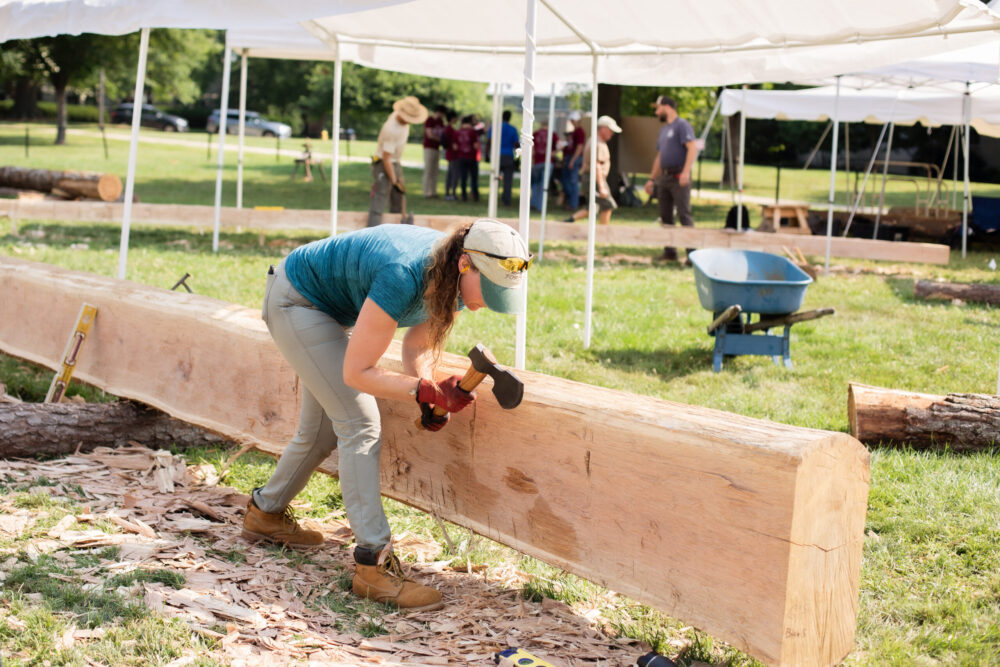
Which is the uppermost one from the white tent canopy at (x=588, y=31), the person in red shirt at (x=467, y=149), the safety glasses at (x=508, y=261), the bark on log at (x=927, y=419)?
the person in red shirt at (x=467, y=149)

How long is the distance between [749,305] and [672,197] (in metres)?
5.86

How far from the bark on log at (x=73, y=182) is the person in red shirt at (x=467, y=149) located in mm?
7145

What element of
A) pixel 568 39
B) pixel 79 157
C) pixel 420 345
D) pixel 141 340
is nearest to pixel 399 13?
pixel 568 39

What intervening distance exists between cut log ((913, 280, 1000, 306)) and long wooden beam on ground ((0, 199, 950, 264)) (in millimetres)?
2274

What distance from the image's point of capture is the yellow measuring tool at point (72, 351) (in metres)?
5.43

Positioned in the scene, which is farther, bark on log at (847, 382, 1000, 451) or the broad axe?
bark on log at (847, 382, 1000, 451)

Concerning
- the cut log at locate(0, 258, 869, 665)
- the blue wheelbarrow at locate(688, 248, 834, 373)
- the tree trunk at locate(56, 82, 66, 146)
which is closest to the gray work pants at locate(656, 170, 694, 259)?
the blue wheelbarrow at locate(688, 248, 834, 373)

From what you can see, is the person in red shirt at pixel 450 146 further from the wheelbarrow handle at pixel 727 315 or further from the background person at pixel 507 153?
the wheelbarrow handle at pixel 727 315

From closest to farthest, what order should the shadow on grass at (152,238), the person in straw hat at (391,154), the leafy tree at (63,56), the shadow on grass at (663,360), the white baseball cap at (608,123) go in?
the shadow on grass at (663,360)
the shadow on grass at (152,238)
the person in straw hat at (391,154)
the white baseball cap at (608,123)
the leafy tree at (63,56)

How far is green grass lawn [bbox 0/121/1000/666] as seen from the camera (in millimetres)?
3541

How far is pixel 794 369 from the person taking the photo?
697 centimetres

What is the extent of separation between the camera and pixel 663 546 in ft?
10.3

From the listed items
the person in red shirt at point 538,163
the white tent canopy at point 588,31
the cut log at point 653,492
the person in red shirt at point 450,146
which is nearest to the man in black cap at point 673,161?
the white tent canopy at point 588,31

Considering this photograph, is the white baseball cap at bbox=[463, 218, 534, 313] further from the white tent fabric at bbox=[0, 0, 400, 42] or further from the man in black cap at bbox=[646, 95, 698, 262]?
the man in black cap at bbox=[646, 95, 698, 262]
